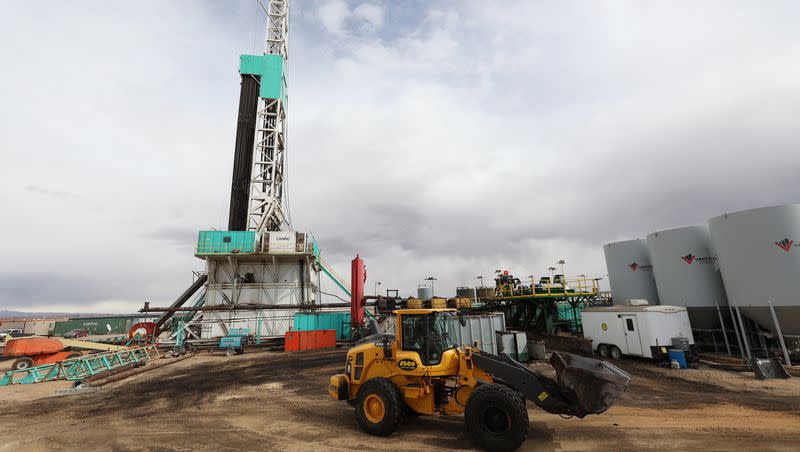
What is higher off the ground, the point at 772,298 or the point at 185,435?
the point at 772,298

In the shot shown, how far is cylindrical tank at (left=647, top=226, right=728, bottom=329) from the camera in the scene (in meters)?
19.1

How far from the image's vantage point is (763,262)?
15.7 m

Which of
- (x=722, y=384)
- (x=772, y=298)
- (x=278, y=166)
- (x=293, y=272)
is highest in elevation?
(x=278, y=166)

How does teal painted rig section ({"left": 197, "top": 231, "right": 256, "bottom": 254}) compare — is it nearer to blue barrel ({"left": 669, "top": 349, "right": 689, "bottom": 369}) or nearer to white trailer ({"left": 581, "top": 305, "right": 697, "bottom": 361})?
white trailer ({"left": 581, "top": 305, "right": 697, "bottom": 361})

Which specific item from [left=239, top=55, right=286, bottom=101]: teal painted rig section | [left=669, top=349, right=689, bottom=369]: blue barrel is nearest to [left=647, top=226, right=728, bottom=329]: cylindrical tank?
[left=669, top=349, right=689, bottom=369]: blue barrel

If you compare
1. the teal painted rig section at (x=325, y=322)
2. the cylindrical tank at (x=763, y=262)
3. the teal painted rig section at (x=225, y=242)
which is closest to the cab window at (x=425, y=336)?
the cylindrical tank at (x=763, y=262)

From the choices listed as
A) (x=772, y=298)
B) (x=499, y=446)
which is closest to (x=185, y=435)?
(x=499, y=446)

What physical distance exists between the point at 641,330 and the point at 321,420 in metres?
16.1

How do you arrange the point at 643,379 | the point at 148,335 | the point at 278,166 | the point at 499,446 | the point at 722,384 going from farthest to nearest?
the point at 278,166
the point at 148,335
the point at 643,379
the point at 722,384
the point at 499,446

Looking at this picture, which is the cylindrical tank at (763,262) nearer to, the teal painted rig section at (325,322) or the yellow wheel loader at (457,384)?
the yellow wheel loader at (457,384)

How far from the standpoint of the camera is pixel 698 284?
63.5 feet

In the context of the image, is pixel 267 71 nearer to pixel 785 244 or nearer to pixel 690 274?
pixel 690 274

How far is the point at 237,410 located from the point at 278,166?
1294 inches

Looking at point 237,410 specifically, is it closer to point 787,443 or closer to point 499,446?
point 499,446
